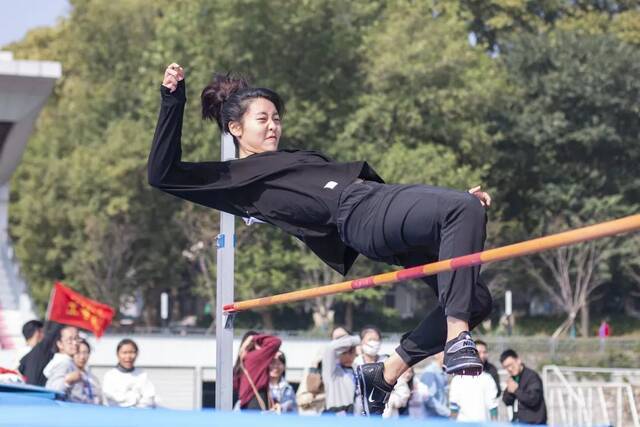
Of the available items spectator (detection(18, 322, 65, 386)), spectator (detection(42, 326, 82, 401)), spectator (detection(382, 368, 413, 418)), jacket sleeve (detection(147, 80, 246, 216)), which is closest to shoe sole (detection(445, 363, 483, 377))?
jacket sleeve (detection(147, 80, 246, 216))

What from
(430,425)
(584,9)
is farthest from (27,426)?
(584,9)

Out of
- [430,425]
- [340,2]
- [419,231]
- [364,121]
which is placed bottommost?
[430,425]

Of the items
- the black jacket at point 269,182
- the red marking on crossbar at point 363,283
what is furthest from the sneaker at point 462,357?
the black jacket at point 269,182

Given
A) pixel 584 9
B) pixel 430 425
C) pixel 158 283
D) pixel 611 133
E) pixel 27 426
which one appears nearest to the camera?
pixel 430 425

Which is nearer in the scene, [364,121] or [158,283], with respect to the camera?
[364,121]

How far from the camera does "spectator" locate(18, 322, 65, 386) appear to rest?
10.2 m

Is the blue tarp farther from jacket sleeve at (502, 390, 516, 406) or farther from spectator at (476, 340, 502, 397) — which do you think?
jacket sleeve at (502, 390, 516, 406)

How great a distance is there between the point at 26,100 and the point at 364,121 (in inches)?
488

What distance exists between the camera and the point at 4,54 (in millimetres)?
27516

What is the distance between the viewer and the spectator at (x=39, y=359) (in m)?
10.2

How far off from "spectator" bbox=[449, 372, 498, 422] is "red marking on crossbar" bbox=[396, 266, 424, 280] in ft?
16.1

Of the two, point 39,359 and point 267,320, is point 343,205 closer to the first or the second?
point 39,359

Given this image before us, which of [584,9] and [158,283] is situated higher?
[584,9]

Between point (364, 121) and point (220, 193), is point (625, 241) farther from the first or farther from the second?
point (220, 193)
